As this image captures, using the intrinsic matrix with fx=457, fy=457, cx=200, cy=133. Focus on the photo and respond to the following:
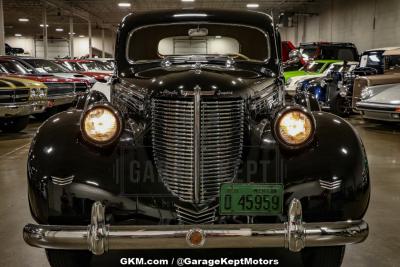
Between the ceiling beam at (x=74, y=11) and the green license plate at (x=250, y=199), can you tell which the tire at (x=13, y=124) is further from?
the ceiling beam at (x=74, y=11)

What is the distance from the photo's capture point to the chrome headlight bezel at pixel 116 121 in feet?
7.90

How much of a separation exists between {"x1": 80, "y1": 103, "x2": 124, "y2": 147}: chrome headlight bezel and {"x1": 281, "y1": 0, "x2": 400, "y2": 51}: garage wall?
51.8 ft

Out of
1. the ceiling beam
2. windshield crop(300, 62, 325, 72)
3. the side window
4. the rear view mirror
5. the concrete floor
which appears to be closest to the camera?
the concrete floor

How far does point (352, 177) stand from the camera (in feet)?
7.93

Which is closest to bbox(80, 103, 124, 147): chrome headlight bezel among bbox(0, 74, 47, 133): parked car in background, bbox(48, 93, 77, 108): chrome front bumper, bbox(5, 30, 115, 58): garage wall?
bbox(0, 74, 47, 133): parked car in background

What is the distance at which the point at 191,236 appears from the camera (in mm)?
2135

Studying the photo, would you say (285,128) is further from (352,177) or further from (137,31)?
(137,31)

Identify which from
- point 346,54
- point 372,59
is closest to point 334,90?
point 372,59

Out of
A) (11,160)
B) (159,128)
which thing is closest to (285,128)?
(159,128)

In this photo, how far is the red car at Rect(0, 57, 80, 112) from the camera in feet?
34.5

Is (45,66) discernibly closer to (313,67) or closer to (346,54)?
(313,67)

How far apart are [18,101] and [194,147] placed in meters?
7.22

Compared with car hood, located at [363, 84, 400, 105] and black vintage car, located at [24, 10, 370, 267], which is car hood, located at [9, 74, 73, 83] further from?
→ black vintage car, located at [24, 10, 370, 267]

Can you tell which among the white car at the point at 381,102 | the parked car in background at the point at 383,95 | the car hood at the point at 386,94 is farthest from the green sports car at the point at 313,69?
the car hood at the point at 386,94
